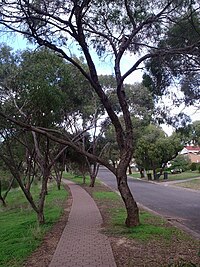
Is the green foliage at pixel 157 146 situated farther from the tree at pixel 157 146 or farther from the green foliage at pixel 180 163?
the green foliage at pixel 180 163

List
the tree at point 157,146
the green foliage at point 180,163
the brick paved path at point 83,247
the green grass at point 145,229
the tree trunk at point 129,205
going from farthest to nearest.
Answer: the green foliage at point 180,163 → the tree at point 157,146 → the tree trunk at point 129,205 → the green grass at point 145,229 → the brick paved path at point 83,247

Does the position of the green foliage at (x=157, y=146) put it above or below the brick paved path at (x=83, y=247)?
above

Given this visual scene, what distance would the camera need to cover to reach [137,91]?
25.1 meters

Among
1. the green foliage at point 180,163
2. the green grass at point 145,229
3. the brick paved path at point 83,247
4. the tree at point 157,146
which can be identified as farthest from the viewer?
the green foliage at point 180,163

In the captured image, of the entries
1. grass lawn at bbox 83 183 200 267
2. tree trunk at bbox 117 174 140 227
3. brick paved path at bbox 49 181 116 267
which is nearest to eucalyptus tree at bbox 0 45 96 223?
brick paved path at bbox 49 181 116 267

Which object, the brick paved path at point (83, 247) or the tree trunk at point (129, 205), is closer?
the brick paved path at point (83, 247)

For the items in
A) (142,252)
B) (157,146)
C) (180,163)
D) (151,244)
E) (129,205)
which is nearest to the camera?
(142,252)

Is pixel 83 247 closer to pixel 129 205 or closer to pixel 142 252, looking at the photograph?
pixel 142 252

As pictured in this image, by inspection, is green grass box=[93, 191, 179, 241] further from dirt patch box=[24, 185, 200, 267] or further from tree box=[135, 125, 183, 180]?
tree box=[135, 125, 183, 180]

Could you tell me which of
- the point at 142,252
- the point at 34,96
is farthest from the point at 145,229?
the point at 34,96

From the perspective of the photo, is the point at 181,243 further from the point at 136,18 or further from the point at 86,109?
the point at 86,109

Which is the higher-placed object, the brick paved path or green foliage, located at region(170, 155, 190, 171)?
green foliage, located at region(170, 155, 190, 171)

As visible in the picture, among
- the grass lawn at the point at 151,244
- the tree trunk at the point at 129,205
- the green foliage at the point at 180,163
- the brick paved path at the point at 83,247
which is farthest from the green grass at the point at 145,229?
the green foliage at the point at 180,163

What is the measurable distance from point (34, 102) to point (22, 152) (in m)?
11.4
